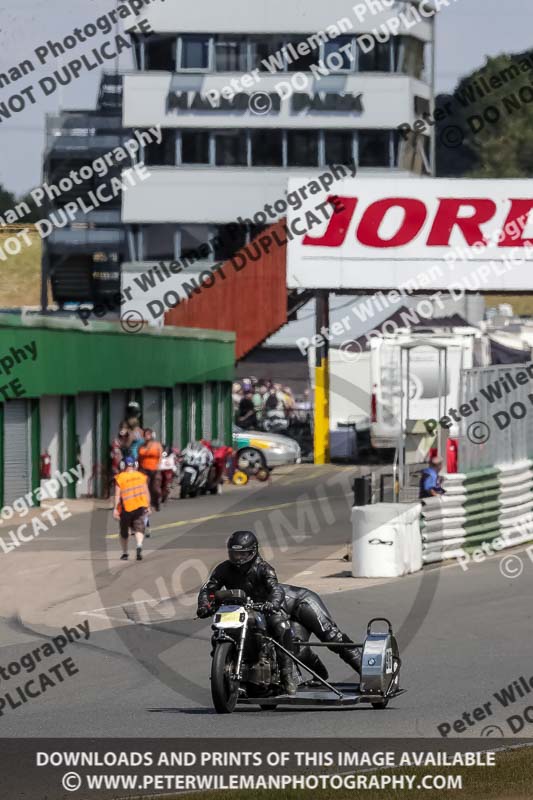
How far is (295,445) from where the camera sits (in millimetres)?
42219

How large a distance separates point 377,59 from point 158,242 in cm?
1304

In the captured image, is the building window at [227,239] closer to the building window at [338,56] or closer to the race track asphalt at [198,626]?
the building window at [338,56]

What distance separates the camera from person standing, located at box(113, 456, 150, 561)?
73.3 feet

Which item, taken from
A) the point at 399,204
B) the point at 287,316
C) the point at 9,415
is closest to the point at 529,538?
the point at 9,415

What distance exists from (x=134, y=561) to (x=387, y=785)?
13.8 metres

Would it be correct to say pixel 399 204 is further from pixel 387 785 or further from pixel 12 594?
pixel 387 785

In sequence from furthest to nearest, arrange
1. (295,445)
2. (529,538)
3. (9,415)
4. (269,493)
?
(295,445)
(269,493)
(9,415)
(529,538)

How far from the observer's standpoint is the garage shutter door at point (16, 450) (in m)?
29.0

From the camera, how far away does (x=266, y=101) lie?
7250 cm

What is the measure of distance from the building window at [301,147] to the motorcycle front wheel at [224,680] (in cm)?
6318

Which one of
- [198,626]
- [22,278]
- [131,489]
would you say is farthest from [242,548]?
[22,278]

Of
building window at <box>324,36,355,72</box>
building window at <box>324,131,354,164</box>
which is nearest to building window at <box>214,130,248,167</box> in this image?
building window at <box>324,131,354,164</box>

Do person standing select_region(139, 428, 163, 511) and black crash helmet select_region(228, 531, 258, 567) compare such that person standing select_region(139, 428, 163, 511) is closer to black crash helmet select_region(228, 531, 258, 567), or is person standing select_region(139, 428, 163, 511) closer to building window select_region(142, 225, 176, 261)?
black crash helmet select_region(228, 531, 258, 567)

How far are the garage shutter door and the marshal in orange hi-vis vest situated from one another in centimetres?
702
